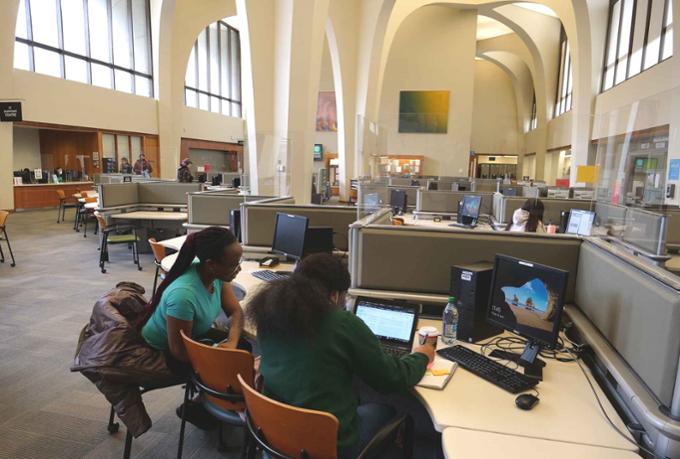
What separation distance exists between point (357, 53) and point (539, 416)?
47.2 feet

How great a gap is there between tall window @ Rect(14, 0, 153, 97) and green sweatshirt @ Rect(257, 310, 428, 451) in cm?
1305

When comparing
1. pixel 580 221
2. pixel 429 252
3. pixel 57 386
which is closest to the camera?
pixel 429 252

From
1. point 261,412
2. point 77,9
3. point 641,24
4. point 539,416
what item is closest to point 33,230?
point 77,9

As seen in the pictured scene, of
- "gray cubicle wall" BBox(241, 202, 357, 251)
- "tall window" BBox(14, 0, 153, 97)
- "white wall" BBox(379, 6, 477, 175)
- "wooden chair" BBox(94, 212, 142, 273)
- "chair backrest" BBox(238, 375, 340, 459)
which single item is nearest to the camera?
"chair backrest" BBox(238, 375, 340, 459)

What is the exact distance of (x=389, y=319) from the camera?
214 cm

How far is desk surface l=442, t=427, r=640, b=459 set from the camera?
133 cm

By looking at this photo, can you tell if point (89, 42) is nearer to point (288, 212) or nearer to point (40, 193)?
point (40, 193)

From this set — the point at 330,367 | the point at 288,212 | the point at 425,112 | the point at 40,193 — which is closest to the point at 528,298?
the point at 330,367

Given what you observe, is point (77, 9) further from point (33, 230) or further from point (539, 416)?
point (539, 416)

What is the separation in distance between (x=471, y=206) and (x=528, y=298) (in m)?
→ 4.68

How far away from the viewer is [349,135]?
48.8 feet

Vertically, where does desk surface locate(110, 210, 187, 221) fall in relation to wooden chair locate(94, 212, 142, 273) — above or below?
above

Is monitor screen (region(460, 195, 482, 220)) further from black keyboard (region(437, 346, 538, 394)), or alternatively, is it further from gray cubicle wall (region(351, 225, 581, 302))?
black keyboard (region(437, 346, 538, 394))

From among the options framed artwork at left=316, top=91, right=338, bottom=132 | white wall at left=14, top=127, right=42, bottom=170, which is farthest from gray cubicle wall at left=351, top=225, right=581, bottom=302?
framed artwork at left=316, top=91, right=338, bottom=132
